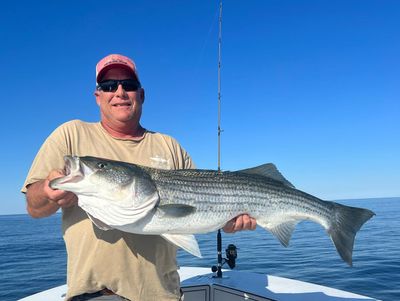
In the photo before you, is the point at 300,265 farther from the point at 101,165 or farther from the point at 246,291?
the point at 101,165

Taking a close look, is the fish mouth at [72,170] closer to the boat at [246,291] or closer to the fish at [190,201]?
the fish at [190,201]

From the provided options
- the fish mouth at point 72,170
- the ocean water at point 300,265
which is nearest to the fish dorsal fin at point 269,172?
the fish mouth at point 72,170

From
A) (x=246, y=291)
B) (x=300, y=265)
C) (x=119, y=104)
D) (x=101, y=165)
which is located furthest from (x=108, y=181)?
(x=300, y=265)

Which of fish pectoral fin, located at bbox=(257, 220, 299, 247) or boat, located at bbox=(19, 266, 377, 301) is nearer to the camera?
fish pectoral fin, located at bbox=(257, 220, 299, 247)

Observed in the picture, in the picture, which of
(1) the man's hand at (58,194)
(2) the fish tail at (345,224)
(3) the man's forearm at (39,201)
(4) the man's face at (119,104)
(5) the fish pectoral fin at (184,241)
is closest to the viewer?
(1) the man's hand at (58,194)

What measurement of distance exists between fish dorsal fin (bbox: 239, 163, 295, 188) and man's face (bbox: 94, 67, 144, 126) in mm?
1741

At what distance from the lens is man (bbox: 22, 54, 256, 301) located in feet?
11.8

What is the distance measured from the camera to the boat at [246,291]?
665 centimetres

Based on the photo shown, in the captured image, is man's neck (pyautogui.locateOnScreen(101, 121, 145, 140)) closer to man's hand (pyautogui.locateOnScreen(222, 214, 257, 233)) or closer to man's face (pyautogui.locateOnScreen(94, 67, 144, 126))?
man's face (pyautogui.locateOnScreen(94, 67, 144, 126))

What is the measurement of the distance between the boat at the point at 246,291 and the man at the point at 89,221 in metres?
2.82

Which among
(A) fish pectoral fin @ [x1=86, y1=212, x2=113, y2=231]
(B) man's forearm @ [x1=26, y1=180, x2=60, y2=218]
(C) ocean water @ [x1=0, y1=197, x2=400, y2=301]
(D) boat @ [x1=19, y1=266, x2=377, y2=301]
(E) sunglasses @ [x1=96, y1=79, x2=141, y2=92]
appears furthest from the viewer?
(C) ocean water @ [x1=0, y1=197, x2=400, y2=301]

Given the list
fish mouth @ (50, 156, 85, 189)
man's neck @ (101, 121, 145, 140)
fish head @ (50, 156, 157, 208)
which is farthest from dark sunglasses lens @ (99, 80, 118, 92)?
fish mouth @ (50, 156, 85, 189)

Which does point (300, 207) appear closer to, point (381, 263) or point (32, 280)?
point (381, 263)

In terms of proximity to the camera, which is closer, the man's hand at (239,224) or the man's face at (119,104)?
the man's face at (119,104)
